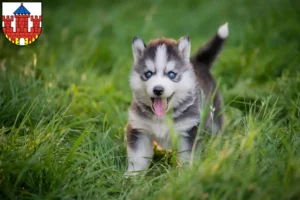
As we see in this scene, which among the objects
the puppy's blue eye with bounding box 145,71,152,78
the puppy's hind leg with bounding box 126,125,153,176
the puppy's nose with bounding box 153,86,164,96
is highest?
the puppy's blue eye with bounding box 145,71,152,78

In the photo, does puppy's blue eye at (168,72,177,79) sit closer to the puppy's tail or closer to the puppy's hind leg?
the puppy's hind leg

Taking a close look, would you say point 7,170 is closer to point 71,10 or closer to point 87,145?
point 87,145

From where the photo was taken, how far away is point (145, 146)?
397 centimetres

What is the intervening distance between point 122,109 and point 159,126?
1.46 m

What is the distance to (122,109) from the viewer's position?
5246 mm

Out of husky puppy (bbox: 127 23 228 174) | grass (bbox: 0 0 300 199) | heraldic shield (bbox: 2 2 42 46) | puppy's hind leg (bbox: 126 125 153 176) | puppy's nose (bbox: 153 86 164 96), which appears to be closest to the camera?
grass (bbox: 0 0 300 199)

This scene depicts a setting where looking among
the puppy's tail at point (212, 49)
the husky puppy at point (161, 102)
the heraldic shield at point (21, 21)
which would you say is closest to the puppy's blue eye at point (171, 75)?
the husky puppy at point (161, 102)

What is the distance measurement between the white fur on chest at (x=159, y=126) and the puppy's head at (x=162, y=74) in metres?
0.13

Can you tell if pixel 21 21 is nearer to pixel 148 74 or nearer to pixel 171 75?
pixel 148 74

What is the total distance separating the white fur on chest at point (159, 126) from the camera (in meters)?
3.84

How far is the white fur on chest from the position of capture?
A: 384 centimetres

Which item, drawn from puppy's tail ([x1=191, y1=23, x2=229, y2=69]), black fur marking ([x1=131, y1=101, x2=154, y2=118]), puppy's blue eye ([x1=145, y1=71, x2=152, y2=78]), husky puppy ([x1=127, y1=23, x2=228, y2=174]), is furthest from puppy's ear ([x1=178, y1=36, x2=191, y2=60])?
puppy's tail ([x1=191, y1=23, x2=229, y2=69])

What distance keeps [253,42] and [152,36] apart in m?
1.83

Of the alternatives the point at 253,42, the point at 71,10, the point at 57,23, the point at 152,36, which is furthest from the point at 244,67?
the point at 71,10
